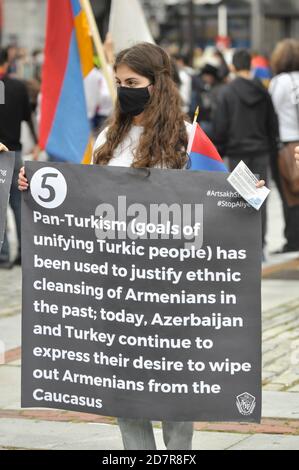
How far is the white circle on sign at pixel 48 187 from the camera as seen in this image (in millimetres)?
5172

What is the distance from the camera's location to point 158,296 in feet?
16.4

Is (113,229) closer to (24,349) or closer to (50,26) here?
(24,349)

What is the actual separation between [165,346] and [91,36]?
532cm

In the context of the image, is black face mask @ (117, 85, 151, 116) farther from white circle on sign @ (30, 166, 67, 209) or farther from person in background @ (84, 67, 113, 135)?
person in background @ (84, 67, 113, 135)

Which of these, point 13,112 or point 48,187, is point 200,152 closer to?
point 48,187

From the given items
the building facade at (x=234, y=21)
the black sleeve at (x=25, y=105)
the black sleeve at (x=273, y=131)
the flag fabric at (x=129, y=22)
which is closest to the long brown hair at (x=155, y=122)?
the flag fabric at (x=129, y=22)

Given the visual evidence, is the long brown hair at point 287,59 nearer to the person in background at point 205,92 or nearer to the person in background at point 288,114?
the person in background at point 288,114

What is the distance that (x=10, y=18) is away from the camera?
4862 cm

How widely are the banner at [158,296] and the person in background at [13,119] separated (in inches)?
264

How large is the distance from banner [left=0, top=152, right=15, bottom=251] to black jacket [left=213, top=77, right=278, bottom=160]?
6783 millimetres

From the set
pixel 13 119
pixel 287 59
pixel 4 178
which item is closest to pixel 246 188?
pixel 4 178

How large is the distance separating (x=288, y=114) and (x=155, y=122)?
7749 mm

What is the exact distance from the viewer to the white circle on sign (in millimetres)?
5172

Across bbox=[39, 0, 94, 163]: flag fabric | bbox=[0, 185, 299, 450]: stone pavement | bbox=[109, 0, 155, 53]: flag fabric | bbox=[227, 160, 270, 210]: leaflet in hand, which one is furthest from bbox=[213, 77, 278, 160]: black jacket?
bbox=[227, 160, 270, 210]: leaflet in hand
